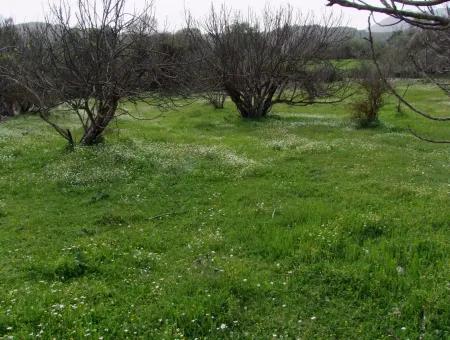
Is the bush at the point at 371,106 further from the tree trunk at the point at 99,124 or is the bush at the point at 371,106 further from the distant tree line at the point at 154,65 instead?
the tree trunk at the point at 99,124

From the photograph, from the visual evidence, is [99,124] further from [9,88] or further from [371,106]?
[371,106]

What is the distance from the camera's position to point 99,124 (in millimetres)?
17172

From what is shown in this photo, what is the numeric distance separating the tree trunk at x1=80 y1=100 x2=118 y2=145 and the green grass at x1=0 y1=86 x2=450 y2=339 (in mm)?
1073

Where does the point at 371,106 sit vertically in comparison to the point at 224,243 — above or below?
above

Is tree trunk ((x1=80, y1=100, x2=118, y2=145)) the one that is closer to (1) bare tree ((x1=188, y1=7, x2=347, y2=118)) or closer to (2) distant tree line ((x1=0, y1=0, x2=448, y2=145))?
(2) distant tree line ((x1=0, y1=0, x2=448, y2=145))

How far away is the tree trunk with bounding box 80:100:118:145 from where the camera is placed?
17000mm

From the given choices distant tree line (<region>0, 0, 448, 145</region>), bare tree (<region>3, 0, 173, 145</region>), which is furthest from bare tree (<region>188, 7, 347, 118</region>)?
bare tree (<region>3, 0, 173, 145</region>)

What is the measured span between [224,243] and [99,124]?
1069 centimetres

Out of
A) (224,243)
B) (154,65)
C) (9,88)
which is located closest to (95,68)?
(154,65)

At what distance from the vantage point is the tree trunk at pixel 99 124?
55.8ft

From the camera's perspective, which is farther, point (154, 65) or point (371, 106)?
point (371, 106)

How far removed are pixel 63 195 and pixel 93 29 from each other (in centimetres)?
757

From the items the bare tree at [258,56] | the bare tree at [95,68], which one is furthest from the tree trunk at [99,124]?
the bare tree at [258,56]

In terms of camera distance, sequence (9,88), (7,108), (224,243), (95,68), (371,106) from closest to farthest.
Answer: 1. (224,243)
2. (95,68)
3. (371,106)
4. (9,88)
5. (7,108)
